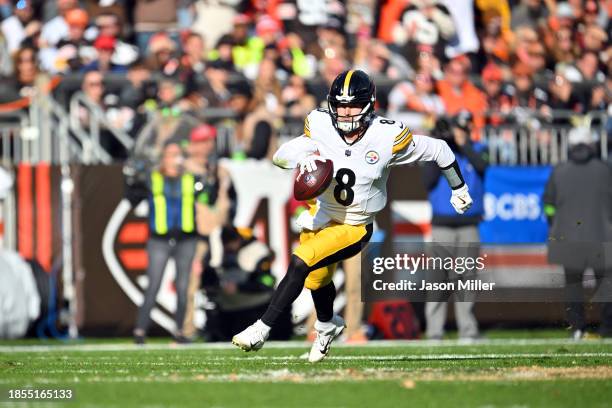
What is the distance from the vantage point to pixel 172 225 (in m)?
13.5

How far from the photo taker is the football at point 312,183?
891 cm

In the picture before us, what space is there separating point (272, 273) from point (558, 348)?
143 inches

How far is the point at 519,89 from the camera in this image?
55.6 ft

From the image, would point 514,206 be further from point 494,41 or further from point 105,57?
point 105,57

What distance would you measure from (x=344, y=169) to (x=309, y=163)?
506 mm

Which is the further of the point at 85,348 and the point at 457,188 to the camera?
the point at 85,348

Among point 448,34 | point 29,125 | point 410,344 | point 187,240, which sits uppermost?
point 448,34

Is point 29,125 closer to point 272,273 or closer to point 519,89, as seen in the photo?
point 272,273

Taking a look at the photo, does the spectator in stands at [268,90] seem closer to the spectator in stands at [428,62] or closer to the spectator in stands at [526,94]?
the spectator in stands at [428,62]

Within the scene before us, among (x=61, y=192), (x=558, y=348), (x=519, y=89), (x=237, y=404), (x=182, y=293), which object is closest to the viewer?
(x=237, y=404)

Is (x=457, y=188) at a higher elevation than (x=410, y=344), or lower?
higher

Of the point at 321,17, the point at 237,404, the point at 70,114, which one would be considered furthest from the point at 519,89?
the point at 237,404

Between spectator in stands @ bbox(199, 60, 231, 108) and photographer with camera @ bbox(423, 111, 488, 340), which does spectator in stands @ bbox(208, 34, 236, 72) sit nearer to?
spectator in stands @ bbox(199, 60, 231, 108)

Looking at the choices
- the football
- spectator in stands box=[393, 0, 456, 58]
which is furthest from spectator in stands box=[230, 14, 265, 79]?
the football
